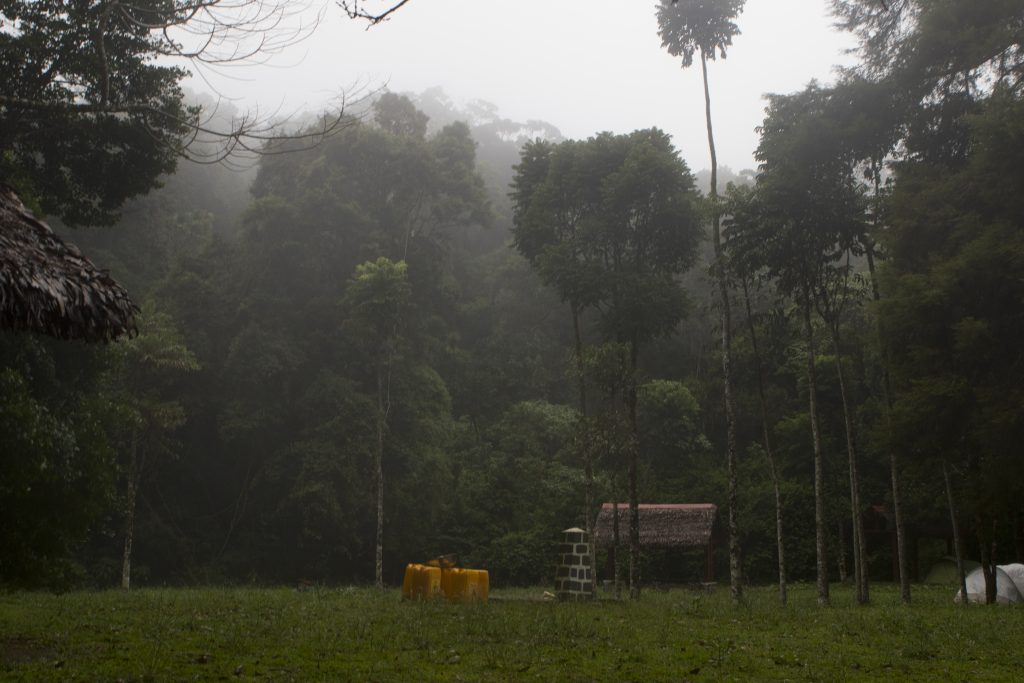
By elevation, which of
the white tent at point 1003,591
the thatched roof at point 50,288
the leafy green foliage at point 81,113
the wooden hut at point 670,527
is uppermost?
the leafy green foliage at point 81,113

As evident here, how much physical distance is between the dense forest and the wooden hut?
160 cm

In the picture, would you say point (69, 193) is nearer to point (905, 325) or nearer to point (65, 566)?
point (65, 566)

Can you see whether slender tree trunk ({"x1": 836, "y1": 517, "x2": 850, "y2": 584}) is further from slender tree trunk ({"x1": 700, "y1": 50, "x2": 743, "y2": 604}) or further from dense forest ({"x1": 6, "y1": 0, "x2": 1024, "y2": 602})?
slender tree trunk ({"x1": 700, "y1": 50, "x2": 743, "y2": 604})

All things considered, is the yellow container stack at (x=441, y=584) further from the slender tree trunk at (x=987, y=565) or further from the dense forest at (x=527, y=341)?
the slender tree trunk at (x=987, y=565)

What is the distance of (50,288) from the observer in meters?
6.38

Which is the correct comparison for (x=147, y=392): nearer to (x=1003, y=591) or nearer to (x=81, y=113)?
(x=81, y=113)

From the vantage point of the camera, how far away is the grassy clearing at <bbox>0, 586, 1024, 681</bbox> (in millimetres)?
6953

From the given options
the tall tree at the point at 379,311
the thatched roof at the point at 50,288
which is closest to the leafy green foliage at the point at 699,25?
the tall tree at the point at 379,311

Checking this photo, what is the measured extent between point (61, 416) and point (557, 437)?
21.2 meters

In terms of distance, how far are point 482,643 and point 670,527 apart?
727 inches

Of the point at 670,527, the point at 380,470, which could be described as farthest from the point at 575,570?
the point at 670,527

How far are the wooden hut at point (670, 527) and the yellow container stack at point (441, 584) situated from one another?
35.7ft

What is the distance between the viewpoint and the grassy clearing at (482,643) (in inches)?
274

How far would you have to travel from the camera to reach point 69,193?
1208 cm
